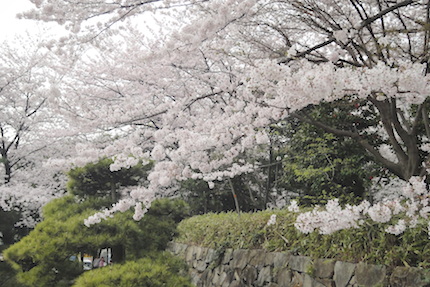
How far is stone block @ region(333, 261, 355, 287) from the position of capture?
4.15m

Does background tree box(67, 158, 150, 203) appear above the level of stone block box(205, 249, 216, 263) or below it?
above

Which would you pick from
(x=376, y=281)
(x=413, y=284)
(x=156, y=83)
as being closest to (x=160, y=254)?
(x=376, y=281)

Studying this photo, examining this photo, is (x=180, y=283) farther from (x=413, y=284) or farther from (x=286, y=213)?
(x=413, y=284)

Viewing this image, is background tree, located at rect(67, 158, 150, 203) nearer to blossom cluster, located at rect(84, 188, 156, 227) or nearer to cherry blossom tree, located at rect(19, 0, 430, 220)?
cherry blossom tree, located at rect(19, 0, 430, 220)

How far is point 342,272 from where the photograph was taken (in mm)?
4246

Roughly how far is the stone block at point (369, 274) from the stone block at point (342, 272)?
108 mm

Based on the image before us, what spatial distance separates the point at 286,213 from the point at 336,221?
9.62 feet

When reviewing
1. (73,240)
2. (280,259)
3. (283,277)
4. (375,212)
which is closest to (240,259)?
(280,259)

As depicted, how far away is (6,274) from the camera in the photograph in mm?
5590

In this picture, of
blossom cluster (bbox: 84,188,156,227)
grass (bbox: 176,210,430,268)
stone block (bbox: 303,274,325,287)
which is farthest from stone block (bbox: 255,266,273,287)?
blossom cluster (bbox: 84,188,156,227)

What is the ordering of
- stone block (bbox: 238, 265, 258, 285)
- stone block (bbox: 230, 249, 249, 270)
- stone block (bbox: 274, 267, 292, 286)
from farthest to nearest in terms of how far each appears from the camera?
stone block (bbox: 230, 249, 249, 270) < stone block (bbox: 238, 265, 258, 285) < stone block (bbox: 274, 267, 292, 286)

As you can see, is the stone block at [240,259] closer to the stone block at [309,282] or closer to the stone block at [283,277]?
the stone block at [283,277]

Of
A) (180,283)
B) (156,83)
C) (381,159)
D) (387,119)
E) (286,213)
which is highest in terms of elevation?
(156,83)

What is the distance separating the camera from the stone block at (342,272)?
4.15 metres
